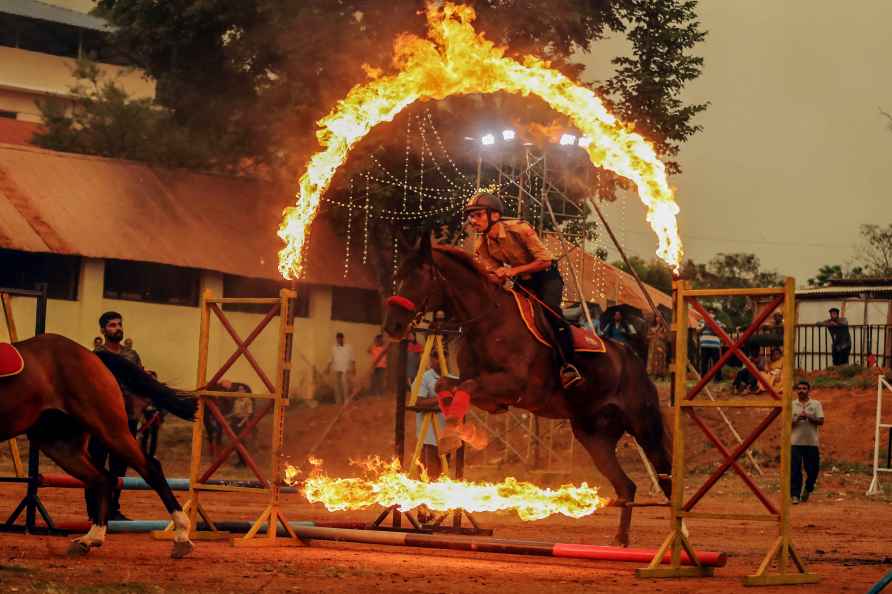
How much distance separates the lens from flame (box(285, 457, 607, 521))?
49.2ft

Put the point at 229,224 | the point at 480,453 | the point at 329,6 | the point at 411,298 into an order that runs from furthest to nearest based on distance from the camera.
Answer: the point at 229,224
the point at 329,6
the point at 480,453
the point at 411,298

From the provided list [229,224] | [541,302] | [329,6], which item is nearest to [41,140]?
[229,224]

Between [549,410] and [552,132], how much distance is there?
14.7 metres

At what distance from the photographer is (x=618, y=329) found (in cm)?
2983

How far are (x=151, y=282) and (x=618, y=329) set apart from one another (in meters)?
14.1

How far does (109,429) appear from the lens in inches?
528

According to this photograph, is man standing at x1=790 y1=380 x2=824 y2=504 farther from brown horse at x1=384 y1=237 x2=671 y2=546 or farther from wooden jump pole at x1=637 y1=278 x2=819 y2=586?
wooden jump pole at x1=637 y1=278 x2=819 y2=586

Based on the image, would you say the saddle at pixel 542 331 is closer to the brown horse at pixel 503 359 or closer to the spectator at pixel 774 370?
the brown horse at pixel 503 359

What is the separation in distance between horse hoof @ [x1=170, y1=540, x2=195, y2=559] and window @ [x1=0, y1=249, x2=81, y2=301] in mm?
22632

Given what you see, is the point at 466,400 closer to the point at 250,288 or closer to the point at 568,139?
the point at 568,139

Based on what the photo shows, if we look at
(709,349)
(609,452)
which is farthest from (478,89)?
(709,349)

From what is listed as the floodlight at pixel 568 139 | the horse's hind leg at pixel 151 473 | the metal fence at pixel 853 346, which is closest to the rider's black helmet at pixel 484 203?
the horse's hind leg at pixel 151 473

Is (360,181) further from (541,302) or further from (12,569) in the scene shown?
(12,569)

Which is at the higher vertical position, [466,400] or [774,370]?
[774,370]
